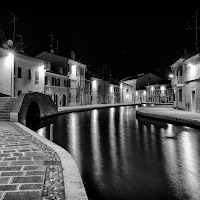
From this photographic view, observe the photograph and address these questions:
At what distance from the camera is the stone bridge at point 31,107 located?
655 inches

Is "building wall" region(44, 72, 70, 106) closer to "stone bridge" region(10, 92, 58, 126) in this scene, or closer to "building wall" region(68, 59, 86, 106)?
"building wall" region(68, 59, 86, 106)

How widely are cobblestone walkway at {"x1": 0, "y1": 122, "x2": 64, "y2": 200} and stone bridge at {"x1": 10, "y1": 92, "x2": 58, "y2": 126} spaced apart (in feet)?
30.8

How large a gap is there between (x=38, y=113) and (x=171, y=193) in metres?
19.8

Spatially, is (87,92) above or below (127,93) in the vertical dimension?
below

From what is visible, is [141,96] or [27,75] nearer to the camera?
[27,75]

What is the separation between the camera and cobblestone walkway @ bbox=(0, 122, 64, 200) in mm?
3986

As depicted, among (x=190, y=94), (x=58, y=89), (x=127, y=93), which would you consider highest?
(x=127, y=93)

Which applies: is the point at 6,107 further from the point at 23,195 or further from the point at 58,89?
the point at 58,89

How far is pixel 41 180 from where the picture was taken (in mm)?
4570

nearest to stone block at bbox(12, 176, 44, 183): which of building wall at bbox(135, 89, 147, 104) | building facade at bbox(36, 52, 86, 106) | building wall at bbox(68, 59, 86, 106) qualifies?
building facade at bbox(36, 52, 86, 106)

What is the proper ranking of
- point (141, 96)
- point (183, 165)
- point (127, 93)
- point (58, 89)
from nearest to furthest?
point (183, 165) < point (58, 89) < point (127, 93) < point (141, 96)

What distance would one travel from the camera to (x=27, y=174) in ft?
16.1

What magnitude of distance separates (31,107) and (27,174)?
1933cm

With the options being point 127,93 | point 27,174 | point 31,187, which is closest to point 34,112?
point 27,174
